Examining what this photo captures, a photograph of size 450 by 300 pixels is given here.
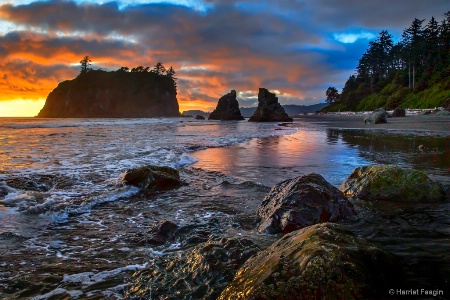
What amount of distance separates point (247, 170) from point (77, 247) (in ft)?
19.2

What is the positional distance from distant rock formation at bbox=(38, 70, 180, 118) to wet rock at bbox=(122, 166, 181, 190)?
414 ft

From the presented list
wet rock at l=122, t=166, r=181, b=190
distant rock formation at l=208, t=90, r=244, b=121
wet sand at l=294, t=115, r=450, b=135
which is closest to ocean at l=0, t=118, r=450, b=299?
wet rock at l=122, t=166, r=181, b=190

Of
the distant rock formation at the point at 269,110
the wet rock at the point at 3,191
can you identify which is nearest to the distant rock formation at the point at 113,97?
the distant rock formation at the point at 269,110

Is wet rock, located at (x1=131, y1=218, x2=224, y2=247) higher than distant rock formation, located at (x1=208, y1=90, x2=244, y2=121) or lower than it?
lower

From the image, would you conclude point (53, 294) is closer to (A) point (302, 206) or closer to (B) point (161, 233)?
(B) point (161, 233)

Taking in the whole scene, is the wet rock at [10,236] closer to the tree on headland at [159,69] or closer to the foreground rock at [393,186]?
the foreground rock at [393,186]

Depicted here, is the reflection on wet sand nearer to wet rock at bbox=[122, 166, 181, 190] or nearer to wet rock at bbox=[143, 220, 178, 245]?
wet rock at bbox=[122, 166, 181, 190]

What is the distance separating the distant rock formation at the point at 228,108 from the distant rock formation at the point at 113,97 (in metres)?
60.3

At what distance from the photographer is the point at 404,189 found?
5.70 meters

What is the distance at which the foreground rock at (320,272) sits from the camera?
2.17 meters

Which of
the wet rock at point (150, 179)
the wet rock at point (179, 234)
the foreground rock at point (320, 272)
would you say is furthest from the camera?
the wet rock at point (150, 179)

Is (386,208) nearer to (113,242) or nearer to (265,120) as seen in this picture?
(113,242)

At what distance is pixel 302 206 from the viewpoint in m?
4.52

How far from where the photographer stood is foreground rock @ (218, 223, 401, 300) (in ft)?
7.12
